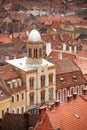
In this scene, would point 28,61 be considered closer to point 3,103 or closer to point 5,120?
point 3,103

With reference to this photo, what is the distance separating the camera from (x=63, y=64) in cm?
7000

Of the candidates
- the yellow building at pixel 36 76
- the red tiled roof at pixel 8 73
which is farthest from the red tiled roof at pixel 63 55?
the red tiled roof at pixel 8 73

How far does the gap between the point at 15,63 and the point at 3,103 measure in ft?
29.4

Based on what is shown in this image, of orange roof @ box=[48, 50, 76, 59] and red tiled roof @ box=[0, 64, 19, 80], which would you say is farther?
orange roof @ box=[48, 50, 76, 59]

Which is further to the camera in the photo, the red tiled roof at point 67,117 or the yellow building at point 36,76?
the yellow building at point 36,76

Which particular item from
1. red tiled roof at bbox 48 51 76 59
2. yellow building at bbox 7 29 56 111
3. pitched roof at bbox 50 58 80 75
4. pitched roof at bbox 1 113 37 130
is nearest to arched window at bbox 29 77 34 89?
yellow building at bbox 7 29 56 111

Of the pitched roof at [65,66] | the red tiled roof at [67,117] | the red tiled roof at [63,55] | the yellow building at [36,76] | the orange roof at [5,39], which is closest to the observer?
the red tiled roof at [67,117]

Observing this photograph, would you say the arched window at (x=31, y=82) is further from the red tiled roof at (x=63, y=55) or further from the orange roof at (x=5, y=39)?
the orange roof at (x=5, y=39)

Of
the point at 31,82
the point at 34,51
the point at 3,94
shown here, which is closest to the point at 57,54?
the point at 34,51

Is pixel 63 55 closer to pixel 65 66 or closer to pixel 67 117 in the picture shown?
pixel 65 66

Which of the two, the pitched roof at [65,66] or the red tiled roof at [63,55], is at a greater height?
the pitched roof at [65,66]

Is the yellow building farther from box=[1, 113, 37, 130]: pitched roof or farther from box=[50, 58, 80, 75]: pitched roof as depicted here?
box=[1, 113, 37, 130]: pitched roof

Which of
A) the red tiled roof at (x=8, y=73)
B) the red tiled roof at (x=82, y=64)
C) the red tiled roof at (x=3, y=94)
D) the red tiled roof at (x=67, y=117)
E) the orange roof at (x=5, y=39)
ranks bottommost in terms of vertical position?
the orange roof at (x=5, y=39)

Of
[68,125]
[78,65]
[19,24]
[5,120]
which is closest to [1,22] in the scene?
[19,24]
